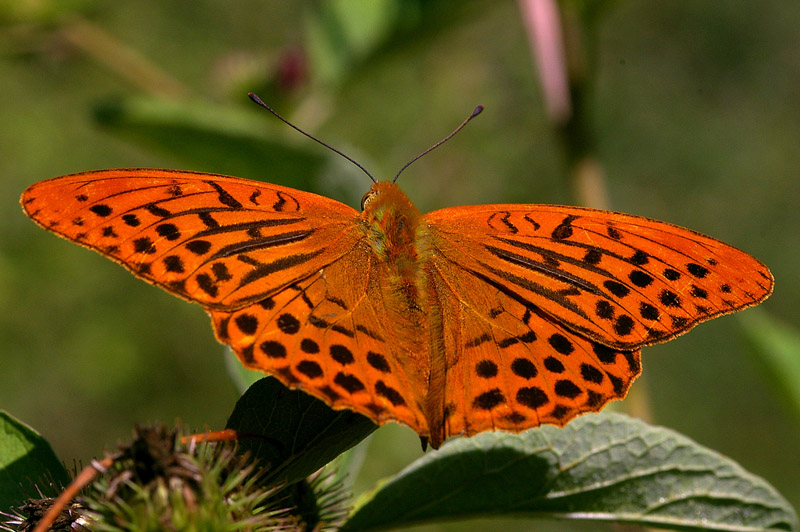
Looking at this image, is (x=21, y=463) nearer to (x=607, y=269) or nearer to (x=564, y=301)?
(x=564, y=301)

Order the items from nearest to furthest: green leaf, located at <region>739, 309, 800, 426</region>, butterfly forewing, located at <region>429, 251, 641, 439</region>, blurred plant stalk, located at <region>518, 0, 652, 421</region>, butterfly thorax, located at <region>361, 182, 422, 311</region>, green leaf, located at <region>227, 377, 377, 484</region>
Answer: green leaf, located at <region>227, 377, 377, 484</region>
butterfly forewing, located at <region>429, 251, 641, 439</region>
butterfly thorax, located at <region>361, 182, 422, 311</region>
green leaf, located at <region>739, 309, 800, 426</region>
blurred plant stalk, located at <region>518, 0, 652, 421</region>

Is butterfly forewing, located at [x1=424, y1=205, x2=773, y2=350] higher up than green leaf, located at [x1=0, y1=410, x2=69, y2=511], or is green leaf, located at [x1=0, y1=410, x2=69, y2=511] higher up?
butterfly forewing, located at [x1=424, y1=205, x2=773, y2=350]

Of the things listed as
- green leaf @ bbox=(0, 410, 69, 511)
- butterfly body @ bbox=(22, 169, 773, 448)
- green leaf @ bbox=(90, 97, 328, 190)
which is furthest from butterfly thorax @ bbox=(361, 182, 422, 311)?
green leaf @ bbox=(0, 410, 69, 511)

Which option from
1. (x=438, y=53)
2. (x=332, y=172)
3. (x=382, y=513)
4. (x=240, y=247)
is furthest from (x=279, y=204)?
(x=438, y=53)

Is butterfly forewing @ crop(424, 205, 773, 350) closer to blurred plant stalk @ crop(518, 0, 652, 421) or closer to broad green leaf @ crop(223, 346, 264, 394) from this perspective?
blurred plant stalk @ crop(518, 0, 652, 421)

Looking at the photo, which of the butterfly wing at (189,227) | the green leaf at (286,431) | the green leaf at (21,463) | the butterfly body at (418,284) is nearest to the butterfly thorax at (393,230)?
the butterfly body at (418,284)

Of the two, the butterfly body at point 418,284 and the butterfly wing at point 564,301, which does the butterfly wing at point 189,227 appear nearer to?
the butterfly body at point 418,284
